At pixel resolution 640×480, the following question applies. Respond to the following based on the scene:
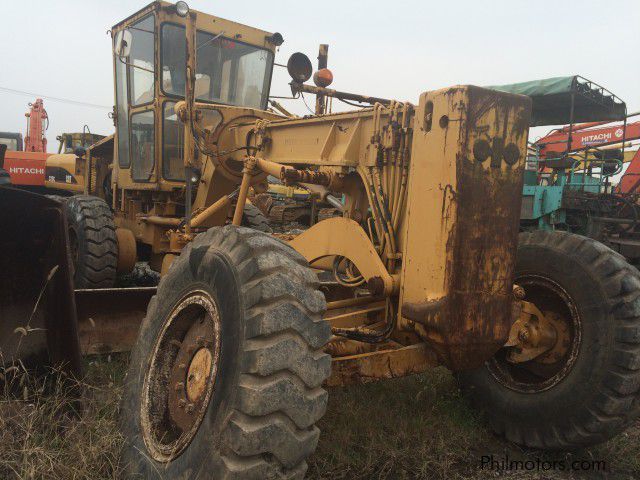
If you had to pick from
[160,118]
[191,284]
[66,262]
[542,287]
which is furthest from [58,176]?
[542,287]

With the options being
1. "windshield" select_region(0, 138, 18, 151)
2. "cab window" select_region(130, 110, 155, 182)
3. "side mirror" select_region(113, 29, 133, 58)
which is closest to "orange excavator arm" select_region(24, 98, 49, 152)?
"windshield" select_region(0, 138, 18, 151)

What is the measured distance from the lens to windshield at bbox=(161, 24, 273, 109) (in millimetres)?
5512

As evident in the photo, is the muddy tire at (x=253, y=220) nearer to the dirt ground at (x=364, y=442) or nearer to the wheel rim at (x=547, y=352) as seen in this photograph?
the dirt ground at (x=364, y=442)

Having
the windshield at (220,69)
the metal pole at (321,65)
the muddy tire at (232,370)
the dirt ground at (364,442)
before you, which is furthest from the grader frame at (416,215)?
the windshield at (220,69)

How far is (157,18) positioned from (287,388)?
180 inches

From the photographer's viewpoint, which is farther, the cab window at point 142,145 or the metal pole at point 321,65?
the cab window at point 142,145

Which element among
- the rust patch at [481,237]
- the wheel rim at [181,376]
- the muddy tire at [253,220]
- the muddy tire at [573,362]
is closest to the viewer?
the wheel rim at [181,376]

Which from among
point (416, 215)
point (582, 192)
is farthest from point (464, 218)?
point (582, 192)

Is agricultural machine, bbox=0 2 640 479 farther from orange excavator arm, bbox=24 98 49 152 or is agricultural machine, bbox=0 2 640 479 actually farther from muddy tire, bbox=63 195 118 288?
orange excavator arm, bbox=24 98 49 152

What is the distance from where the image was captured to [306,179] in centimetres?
324

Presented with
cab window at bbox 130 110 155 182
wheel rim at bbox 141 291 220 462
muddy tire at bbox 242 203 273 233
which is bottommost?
wheel rim at bbox 141 291 220 462

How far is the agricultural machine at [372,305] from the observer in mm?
2098

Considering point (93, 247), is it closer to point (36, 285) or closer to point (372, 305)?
point (36, 285)

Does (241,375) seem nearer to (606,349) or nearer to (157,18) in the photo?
(606,349)
